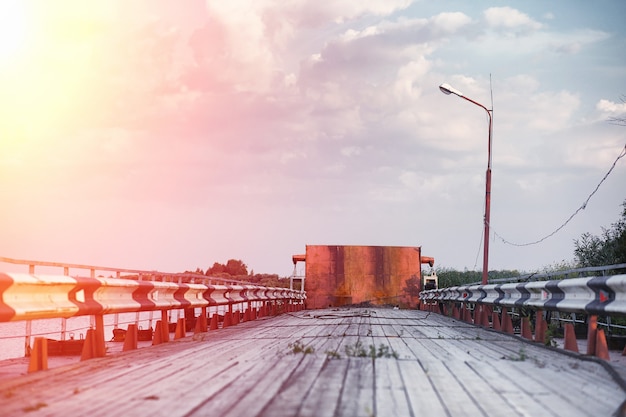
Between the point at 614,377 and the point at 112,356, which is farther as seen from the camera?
the point at 112,356

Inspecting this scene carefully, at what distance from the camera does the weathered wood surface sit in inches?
220

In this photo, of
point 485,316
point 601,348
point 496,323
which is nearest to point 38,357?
point 601,348

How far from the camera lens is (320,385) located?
6.56 metres

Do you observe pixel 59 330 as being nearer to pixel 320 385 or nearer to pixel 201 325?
pixel 201 325

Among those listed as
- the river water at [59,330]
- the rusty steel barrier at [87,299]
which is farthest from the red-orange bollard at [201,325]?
the river water at [59,330]

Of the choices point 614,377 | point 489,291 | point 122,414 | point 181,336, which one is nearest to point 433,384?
point 614,377

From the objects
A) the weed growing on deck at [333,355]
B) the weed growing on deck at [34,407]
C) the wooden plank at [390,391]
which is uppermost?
the weed growing on deck at [333,355]

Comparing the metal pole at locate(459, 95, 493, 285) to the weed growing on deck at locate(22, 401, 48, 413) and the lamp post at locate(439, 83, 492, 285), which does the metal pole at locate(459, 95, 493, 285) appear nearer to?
the lamp post at locate(439, 83, 492, 285)

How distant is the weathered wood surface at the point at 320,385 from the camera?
5.59 metres

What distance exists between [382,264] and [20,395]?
4481 cm

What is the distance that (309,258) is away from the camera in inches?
1991

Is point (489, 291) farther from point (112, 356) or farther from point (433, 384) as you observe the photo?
point (433, 384)

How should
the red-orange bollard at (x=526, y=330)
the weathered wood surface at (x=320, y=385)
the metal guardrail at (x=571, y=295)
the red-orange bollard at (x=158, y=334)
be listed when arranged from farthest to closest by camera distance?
the red-orange bollard at (x=526, y=330) → the red-orange bollard at (x=158, y=334) → the metal guardrail at (x=571, y=295) → the weathered wood surface at (x=320, y=385)

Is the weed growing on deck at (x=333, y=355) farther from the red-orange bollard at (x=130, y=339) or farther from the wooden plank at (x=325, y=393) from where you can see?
the red-orange bollard at (x=130, y=339)
